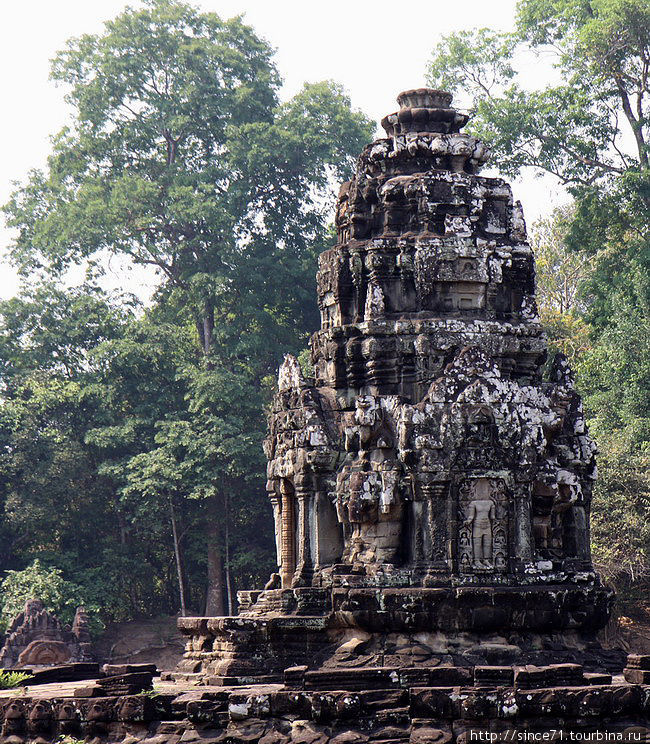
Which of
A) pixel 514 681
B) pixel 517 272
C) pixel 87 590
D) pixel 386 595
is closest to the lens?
pixel 514 681

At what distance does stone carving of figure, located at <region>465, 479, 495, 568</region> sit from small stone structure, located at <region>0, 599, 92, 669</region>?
11.8 metres

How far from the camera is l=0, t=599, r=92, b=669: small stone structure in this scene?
24266 millimetres

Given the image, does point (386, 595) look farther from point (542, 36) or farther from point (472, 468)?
point (542, 36)

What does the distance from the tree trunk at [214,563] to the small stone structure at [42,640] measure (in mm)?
4228

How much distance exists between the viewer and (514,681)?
12.6 m

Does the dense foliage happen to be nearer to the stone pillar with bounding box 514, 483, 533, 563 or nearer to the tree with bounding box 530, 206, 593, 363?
the tree with bounding box 530, 206, 593, 363

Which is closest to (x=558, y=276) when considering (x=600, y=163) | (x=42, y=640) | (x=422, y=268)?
(x=600, y=163)

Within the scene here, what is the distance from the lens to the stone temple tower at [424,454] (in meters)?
14.6

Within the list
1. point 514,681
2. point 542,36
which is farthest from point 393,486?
point 542,36

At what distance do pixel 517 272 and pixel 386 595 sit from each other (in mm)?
4320

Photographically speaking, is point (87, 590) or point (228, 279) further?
point (228, 279)

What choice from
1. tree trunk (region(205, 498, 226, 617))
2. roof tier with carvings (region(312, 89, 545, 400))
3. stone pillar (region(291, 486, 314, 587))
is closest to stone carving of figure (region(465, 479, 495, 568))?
roof tier with carvings (region(312, 89, 545, 400))

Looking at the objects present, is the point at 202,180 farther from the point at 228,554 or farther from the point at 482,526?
the point at 482,526

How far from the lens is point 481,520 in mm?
14828
